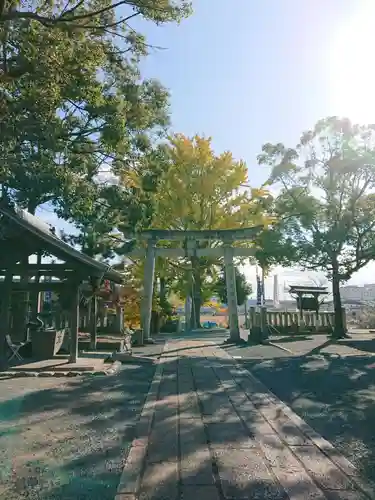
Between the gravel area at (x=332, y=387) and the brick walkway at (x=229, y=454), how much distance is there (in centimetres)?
27

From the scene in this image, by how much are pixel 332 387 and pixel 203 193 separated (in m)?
21.0

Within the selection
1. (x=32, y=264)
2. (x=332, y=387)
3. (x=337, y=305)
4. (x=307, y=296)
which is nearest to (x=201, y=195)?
(x=307, y=296)

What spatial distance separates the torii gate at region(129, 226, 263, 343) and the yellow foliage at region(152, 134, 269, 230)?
8.01 m

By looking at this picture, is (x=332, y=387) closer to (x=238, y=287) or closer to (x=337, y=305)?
(x=337, y=305)

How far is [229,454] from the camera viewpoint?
14.9 feet

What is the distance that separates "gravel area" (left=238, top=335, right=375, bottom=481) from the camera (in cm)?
520

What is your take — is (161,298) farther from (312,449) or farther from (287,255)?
(312,449)

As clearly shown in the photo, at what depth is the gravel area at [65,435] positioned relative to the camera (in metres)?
3.88

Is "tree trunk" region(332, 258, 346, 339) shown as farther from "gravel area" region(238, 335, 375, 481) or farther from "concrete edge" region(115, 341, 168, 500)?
"concrete edge" region(115, 341, 168, 500)

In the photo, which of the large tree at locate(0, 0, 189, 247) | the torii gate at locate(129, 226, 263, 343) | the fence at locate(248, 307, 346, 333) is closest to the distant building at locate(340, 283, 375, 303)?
the fence at locate(248, 307, 346, 333)

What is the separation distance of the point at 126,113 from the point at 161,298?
65.6ft

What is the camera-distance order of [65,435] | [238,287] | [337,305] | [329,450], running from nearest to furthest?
[329,450] → [65,435] → [337,305] → [238,287]

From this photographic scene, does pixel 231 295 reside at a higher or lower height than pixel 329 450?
higher

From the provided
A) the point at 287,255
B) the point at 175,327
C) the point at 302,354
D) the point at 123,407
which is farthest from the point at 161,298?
the point at 123,407
